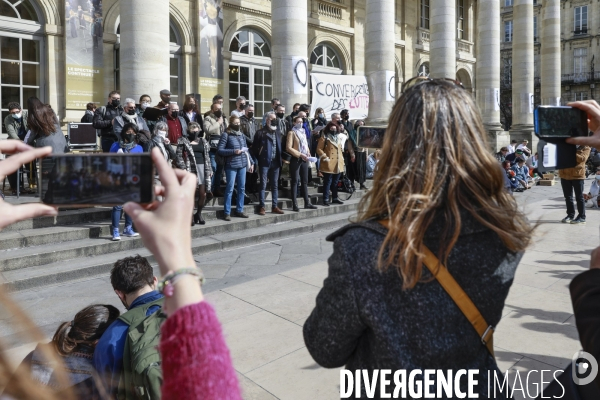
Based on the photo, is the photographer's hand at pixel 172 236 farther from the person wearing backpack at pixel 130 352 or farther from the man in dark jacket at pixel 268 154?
the man in dark jacket at pixel 268 154

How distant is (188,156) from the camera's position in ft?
28.0

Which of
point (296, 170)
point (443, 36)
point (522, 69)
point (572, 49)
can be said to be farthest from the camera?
point (572, 49)

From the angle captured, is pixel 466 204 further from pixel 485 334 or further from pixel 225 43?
pixel 225 43

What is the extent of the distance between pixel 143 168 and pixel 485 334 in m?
1.02

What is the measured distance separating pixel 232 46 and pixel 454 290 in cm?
1654

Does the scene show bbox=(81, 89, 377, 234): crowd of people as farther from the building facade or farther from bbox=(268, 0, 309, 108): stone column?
the building facade

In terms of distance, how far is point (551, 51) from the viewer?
85.1ft

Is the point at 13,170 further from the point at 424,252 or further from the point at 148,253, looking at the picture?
the point at 148,253

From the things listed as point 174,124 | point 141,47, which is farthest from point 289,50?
point 174,124

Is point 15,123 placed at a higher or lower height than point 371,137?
higher

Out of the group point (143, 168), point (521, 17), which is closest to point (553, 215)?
point (143, 168)

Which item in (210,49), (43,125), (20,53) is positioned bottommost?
(43,125)

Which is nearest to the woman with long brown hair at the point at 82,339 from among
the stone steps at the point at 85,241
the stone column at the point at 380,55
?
the stone steps at the point at 85,241

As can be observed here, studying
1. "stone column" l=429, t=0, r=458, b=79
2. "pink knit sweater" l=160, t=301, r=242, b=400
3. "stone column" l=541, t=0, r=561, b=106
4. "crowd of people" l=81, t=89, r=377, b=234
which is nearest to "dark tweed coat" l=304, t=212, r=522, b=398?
"pink knit sweater" l=160, t=301, r=242, b=400
